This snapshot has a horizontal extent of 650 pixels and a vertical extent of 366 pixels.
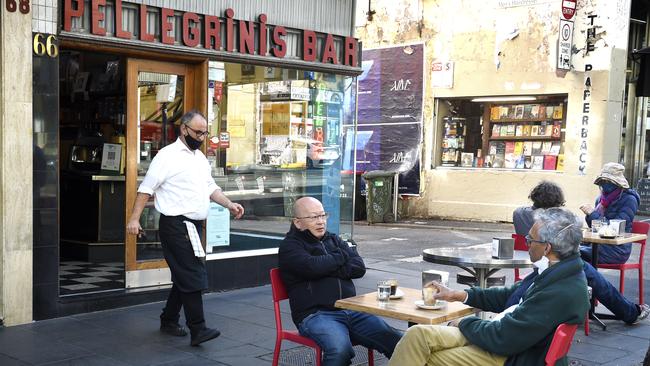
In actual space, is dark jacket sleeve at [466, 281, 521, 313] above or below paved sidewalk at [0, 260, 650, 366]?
above

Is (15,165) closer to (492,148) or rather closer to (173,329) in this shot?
(173,329)

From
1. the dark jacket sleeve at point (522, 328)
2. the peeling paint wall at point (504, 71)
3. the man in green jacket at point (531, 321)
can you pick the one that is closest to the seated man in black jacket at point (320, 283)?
the man in green jacket at point (531, 321)

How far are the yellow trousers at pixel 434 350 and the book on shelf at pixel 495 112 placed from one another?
12641 mm

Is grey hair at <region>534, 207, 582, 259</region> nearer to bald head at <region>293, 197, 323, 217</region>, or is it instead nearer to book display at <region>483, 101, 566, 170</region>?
Answer: bald head at <region>293, 197, 323, 217</region>

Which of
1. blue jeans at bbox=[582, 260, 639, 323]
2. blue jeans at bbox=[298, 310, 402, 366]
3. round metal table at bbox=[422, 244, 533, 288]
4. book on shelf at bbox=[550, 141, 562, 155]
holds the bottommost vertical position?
blue jeans at bbox=[582, 260, 639, 323]

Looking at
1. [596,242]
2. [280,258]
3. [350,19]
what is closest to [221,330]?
[280,258]

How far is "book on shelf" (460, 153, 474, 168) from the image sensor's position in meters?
16.2

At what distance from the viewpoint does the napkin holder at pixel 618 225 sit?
6797mm

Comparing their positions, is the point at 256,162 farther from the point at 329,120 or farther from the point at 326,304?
the point at 326,304

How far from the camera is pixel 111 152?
948 cm

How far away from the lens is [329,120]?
9.12m

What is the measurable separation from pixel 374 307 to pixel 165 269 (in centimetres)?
408

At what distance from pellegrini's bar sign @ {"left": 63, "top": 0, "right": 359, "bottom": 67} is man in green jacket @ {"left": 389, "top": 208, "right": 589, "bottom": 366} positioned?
425 cm

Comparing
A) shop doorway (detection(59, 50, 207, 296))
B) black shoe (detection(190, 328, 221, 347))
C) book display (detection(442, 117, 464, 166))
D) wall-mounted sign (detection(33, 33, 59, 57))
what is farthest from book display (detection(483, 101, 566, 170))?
wall-mounted sign (detection(33, 33, 59, 57))
